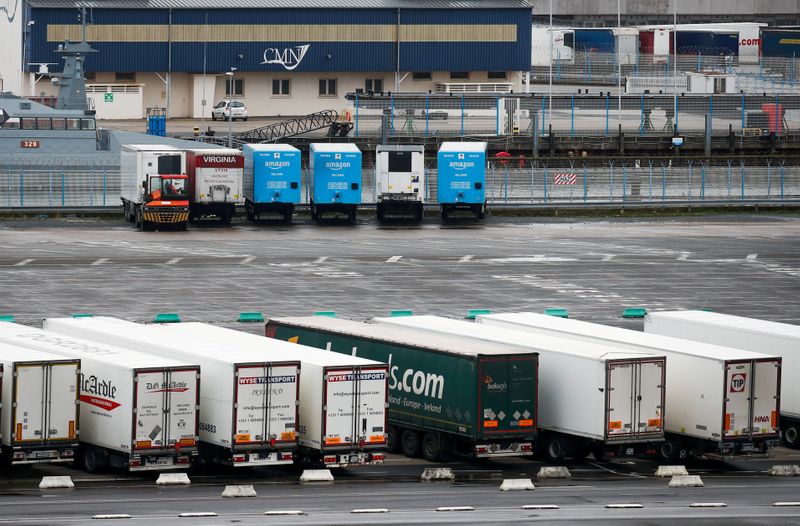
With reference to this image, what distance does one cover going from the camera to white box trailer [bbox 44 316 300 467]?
29281 millimetres

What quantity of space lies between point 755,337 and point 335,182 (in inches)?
1554

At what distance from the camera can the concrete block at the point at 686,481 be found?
97.2 ft

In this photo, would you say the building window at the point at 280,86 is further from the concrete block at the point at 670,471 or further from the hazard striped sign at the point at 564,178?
the concrete block at the point at 670,471

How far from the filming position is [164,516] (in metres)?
25.3

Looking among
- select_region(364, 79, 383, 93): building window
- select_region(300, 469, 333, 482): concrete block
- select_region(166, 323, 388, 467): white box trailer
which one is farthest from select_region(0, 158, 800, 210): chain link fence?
select_region(300, 469, 333, 482): concrete block

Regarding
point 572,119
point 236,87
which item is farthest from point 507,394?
point 236,87

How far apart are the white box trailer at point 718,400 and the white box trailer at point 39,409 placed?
11726mm

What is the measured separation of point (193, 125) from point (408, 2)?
19.4 metres

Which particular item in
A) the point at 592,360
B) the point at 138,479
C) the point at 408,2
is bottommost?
the point at 138,479

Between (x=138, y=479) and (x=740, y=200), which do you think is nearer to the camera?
(x=138, y=479)

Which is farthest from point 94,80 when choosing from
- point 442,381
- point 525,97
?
point 442,381

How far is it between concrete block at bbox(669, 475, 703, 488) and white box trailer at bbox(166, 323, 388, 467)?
5.67 metres

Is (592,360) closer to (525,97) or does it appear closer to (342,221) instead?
(342,221)

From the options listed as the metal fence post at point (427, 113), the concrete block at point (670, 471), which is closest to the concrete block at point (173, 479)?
the concrete block at point (670, 471)
